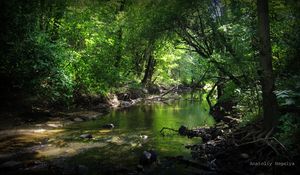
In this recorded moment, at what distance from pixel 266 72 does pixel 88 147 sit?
7.37m

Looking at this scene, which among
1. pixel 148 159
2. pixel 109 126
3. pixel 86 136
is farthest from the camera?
pixel 109 126

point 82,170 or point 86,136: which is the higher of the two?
point 86,136

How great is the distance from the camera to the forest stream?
408 inches

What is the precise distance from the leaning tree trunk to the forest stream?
3135 mm

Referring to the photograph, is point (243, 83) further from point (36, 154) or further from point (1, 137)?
point (1, 137)

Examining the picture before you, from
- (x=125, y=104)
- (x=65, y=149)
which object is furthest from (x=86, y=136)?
(x=125, y=104)

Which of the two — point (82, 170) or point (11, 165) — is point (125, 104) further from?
point (82, 170)

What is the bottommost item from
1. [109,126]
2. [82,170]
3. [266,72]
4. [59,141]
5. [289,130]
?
[82,170]

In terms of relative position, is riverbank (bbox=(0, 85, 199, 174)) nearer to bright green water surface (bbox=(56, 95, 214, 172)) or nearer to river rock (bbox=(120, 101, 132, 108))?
bright green water surface (bbox=(56, 95, 214, 172))

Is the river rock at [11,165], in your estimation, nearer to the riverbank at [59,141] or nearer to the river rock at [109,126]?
the riverbank at [59,141]

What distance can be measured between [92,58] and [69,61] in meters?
4.25

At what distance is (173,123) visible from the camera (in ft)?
63.7

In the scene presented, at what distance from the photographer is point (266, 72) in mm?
10352

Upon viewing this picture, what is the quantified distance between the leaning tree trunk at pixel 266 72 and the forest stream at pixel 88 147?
123 inches
